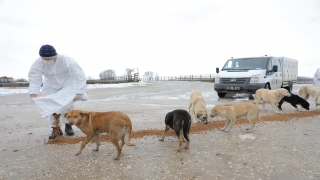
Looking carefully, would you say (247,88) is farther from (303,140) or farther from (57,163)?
(57,163)

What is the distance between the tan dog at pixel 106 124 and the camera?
432cm

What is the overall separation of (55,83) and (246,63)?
40.7ft

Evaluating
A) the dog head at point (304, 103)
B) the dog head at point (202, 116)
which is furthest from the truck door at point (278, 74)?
the dog head at point (202, 116)

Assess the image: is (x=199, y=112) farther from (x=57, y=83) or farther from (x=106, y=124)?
(x=57, y=83)

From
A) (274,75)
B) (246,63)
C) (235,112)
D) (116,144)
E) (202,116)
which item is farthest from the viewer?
(246,63)

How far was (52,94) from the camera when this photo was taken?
5641mm

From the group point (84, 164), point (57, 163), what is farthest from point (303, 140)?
point (57, 163)

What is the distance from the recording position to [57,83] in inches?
230

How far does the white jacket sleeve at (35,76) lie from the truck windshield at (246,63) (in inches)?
481

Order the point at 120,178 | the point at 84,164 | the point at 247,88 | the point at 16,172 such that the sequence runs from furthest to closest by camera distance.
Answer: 1. the point at 247,88
2. the point at 84,164
3. the point at 16,172
4. the point at 120,178

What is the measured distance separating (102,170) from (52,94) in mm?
2608

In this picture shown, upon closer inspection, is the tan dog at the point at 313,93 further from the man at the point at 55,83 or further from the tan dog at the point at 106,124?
the man at the point at 55,83

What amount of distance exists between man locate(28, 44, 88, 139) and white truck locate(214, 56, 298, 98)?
→ 34.7 ft

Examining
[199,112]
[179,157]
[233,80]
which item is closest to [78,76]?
[179,157]
